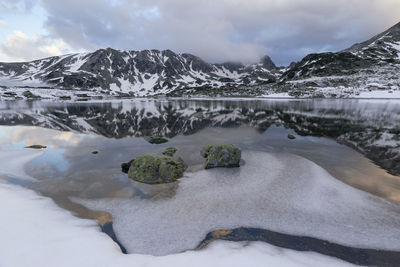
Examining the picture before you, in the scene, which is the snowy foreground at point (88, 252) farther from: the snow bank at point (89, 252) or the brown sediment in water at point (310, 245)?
the brown sediment in water at point (310, 245)

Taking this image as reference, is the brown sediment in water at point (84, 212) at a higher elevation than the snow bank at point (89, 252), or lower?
lower

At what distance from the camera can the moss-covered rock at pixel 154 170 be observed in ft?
42.4

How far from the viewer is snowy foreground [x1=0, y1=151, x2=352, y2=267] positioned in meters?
5.93

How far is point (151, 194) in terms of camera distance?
37.0ft

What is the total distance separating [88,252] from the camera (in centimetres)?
638

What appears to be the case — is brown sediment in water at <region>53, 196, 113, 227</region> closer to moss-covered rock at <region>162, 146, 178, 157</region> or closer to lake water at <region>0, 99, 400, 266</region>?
lake water at <region>0, 99, 400, 266</region>

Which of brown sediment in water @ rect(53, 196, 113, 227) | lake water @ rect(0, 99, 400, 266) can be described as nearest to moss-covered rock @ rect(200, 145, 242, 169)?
lake water @ rect(0, 99, 400, 266)

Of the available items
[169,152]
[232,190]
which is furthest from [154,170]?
[169,152]

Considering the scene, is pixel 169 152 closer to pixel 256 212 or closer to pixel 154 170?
pixel 154 170

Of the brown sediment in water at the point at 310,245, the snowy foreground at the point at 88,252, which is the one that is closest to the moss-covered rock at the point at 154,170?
the snowy foreground at the point at 88,252

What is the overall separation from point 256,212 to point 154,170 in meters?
7.11

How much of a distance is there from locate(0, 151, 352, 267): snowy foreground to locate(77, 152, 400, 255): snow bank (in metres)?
0.75

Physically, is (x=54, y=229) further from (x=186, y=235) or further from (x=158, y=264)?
(x=186, y=235)

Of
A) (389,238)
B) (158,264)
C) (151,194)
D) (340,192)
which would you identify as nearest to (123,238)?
(158,264)
